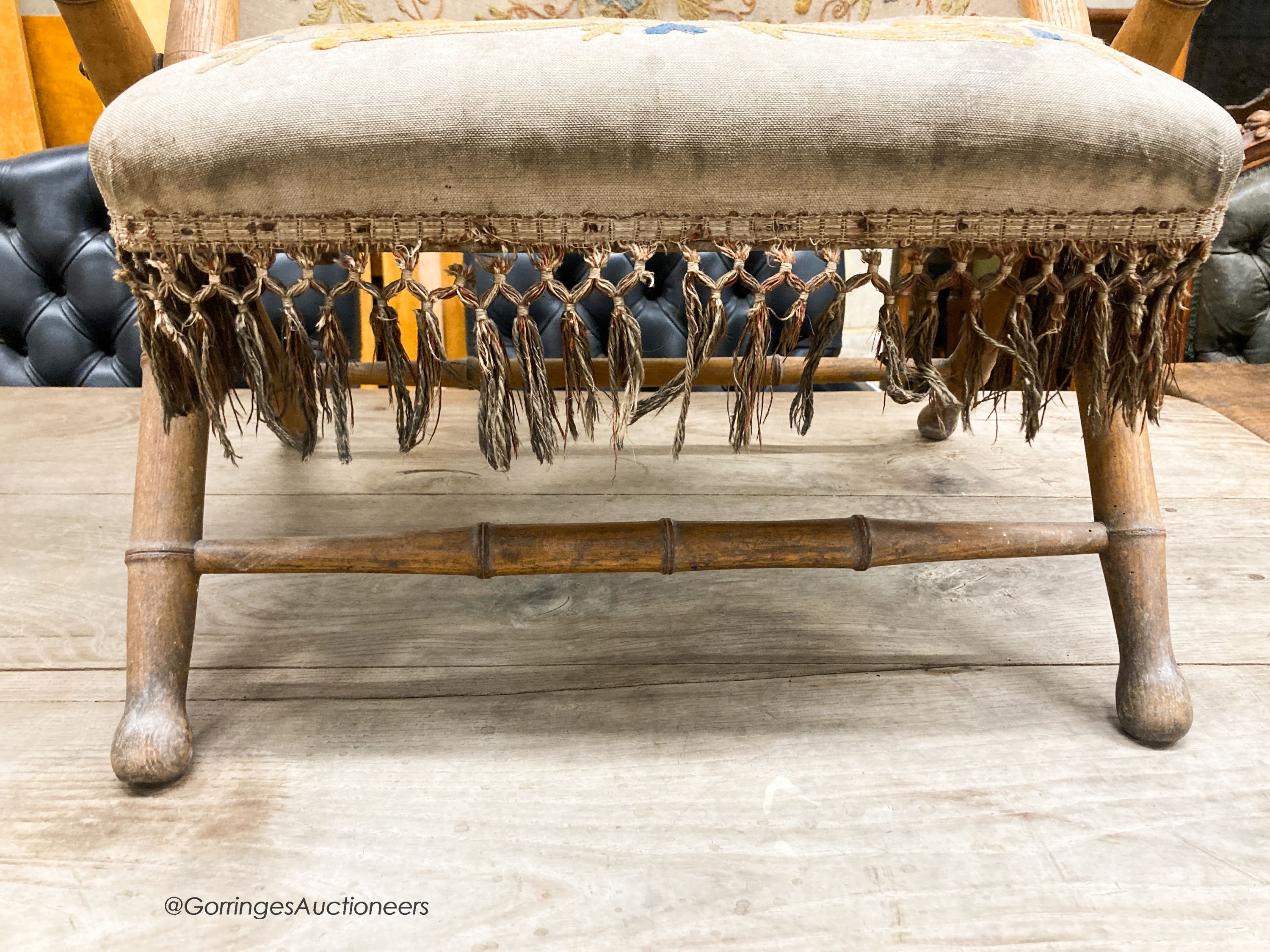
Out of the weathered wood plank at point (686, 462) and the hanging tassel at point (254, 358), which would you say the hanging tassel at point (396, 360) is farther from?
the weathered wood plank at point (686, 462)

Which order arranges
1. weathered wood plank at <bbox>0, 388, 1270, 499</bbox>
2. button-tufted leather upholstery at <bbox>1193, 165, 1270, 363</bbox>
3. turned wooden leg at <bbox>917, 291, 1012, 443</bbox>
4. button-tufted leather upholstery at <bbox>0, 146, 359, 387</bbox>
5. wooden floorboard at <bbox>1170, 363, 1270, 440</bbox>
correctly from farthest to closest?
button-tufted leather upholstery at <bbox>1193, 165, 1270, 363</bbox>
button-tufted leather upholstery at <bbox>0, 146, 359, 387</bbox>
wooden floorboard at <bbox>1170, 363, 1270, 440</bbox>
weathered wood plank at <bbox>0, 388, 1270, 499</bbox>
turned wooden leg at <bbox>917, 291, 1012, 443</bbox>

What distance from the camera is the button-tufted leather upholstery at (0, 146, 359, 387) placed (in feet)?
4.25

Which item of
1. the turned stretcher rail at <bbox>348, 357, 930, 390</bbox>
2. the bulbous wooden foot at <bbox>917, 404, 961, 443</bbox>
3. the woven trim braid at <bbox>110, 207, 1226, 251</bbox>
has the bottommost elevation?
the bulbous wooden foot at <bbox>917, 404, 961, 443</bbox>

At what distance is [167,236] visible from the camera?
467 mm

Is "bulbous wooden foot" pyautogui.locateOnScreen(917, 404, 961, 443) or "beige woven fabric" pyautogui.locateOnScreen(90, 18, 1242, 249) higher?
"beige woven fabric" pyautogui.locateOnScreen(90, 18, 1242, 249)

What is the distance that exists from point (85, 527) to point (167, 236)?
532 mm

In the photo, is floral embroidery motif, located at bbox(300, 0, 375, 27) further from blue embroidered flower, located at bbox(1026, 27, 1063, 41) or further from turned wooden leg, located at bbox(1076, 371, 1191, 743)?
turned wooden leg, located at bbox(1076, 371, 1191, 743)

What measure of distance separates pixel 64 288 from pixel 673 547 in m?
Answer: 1.23

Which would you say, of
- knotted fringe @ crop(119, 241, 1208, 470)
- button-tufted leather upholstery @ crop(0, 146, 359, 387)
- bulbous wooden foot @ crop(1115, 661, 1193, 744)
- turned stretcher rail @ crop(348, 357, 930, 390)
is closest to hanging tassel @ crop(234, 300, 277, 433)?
knotted fringe @ crop(119, 241, 1208, 470)

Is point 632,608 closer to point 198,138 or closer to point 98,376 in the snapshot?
point 198,138

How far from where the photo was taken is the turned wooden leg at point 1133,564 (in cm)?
59

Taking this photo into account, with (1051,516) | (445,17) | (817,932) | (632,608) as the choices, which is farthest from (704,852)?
(445,17)

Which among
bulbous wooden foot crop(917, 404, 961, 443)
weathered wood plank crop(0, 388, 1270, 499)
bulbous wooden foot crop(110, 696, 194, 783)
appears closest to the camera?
bulbous wooden foot crop(110, 696, 194, 783)

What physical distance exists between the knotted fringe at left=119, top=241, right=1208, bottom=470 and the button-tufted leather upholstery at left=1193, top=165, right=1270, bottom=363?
106 centimetres
